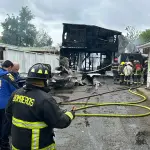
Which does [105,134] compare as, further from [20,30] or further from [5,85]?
[20,30]

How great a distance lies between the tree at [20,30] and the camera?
51.0m

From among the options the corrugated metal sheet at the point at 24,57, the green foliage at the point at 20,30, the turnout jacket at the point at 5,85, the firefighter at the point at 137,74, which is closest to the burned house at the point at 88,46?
the corrugated metal sheet at the point at 24,57

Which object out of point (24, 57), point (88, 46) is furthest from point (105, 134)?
point (88, 46)

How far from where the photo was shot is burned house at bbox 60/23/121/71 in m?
20.8

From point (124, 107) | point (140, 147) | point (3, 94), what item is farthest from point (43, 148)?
point (124, 107)

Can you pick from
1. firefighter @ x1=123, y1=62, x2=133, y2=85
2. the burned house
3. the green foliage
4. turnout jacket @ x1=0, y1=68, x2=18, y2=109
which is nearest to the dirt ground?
turnout jacket @ x1=0, y1=68, x2=18, y2=109

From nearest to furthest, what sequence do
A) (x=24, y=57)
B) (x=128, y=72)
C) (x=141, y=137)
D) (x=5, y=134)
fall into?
(x=5, y=134) < (x=141, y=137) < (x=24, y=57) < (x=128, y=72)

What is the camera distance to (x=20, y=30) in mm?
51594

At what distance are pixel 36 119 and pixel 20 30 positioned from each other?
5088 cm

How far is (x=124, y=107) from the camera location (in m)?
8.85

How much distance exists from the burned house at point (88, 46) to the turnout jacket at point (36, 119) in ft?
58.6

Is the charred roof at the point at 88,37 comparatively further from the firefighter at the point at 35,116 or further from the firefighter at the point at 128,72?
the firefighter at the point at 35,116

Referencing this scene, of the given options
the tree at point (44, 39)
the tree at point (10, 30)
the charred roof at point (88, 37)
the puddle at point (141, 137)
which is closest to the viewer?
the puddle at point (141, 137)

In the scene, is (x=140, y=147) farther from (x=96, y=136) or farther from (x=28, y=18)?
(x=28, y=18)
